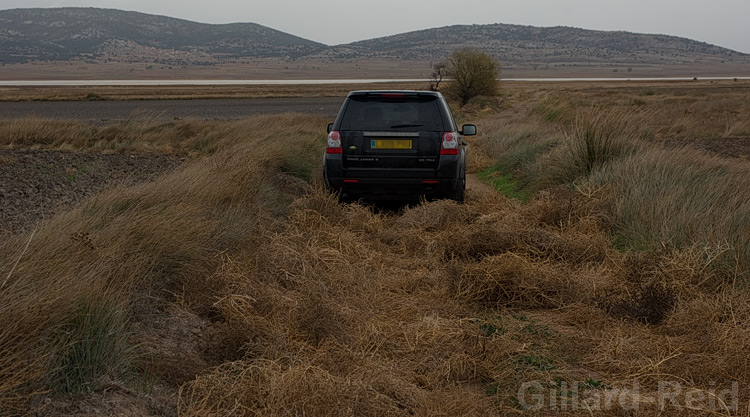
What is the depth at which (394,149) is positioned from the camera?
30.3 feet

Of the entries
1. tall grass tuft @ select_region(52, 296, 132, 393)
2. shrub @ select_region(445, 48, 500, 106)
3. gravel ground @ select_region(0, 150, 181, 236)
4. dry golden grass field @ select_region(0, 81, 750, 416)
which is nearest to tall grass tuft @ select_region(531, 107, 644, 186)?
dry golden grass field @ select_region(0, 81, 750, 416)

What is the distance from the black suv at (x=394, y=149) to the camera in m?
9.26

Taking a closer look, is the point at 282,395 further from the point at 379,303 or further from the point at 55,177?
the point at 55,177

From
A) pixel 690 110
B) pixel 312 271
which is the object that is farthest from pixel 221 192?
pixel 690 110

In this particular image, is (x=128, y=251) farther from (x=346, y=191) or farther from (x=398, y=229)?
(x=346, y=191)

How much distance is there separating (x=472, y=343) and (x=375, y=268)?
2158mm

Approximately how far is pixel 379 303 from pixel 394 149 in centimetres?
377

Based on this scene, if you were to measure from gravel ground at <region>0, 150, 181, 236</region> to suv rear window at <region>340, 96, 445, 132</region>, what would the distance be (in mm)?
3096

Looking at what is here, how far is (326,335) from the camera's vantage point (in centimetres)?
486

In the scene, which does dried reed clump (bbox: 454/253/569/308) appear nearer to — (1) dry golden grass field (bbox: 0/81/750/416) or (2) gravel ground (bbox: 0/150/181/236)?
(1) dry golden grass field (bbox: 0/81/750/416)

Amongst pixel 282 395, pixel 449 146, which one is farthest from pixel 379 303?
pixel 449 146

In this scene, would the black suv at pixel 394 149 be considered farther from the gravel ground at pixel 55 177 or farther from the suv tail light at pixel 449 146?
the gravel ground at pixel 55 177

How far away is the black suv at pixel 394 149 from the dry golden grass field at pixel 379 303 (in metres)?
0.40

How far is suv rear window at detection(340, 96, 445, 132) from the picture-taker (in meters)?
9.40
